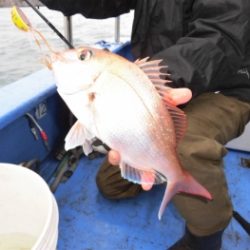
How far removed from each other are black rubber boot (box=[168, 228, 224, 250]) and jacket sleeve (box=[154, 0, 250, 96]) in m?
0.54

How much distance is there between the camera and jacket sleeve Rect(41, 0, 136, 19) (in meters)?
1.69

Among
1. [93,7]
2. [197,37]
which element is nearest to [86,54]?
[197,37]

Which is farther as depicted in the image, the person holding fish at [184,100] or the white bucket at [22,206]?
the white bucket at [22,206]

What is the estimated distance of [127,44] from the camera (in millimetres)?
2684

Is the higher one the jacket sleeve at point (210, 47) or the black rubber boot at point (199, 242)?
the jacket sleeve at point (210, 47)

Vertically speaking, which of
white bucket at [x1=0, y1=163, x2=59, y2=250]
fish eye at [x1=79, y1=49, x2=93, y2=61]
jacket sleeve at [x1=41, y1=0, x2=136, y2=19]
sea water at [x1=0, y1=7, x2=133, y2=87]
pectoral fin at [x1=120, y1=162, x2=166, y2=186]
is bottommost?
sea water at [x1=0, y1=7, x2=133, y2=87]

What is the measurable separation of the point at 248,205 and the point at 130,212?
576mm

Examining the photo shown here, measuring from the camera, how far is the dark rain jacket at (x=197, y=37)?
1230mm

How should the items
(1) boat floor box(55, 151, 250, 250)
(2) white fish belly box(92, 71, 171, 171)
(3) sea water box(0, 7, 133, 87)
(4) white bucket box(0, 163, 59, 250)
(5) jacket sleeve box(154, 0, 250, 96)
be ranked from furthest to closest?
1. (3) sea water box(0, 7, 133, 87)
2. (1) boat floor box(55, 151, 250, 250)
3. (5) jacket sleeve box(154, 0, 250, 96)
4. (4) white bucket box(0, 163, 59, 250)
5. (2) white fish belly box(92, 71, 171, 171)

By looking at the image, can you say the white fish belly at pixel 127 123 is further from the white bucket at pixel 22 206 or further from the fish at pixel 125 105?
the white bucket at pixel 22 206

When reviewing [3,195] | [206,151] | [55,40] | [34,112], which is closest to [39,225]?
Result: [3,195]

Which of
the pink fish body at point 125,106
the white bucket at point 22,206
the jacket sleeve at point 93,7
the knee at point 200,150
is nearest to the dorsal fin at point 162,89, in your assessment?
the pink fish body at point 125,106

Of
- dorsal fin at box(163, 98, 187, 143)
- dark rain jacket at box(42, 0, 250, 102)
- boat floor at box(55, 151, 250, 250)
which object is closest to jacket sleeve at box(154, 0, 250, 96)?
dark rain jacket at box(42, 0, 250, 102)

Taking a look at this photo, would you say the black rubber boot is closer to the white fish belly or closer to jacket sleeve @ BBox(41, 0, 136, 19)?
the white fish belly
